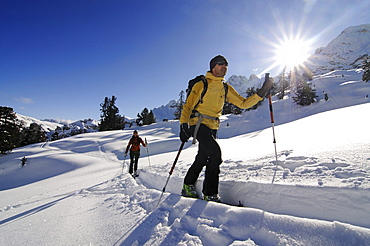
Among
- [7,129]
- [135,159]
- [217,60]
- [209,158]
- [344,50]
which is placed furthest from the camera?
[344,50]

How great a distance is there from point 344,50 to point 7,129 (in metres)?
158

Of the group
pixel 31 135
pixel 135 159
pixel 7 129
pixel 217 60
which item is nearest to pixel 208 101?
pixel 217 60

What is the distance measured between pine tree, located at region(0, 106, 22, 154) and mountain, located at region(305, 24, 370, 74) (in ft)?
381

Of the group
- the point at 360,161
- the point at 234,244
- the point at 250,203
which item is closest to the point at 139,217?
the point at 234,244

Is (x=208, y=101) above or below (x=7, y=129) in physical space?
below

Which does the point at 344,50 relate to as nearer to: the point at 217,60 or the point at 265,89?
the point at 265,89

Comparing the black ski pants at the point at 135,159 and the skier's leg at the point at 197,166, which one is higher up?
the skier's leg at the point at 197,166

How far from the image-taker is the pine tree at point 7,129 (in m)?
18.8

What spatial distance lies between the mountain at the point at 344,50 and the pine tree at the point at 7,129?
116 meters

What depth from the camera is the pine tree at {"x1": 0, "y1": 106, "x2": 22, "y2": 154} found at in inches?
741

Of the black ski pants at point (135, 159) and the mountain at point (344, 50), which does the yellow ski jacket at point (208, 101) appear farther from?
the mountain at point (344, 50)

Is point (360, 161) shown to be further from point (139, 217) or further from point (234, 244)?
point (139, 217)

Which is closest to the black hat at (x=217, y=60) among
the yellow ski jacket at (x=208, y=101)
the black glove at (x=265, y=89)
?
the yellow ski jacket at (x=208, y=101)

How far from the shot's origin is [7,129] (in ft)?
66.3
